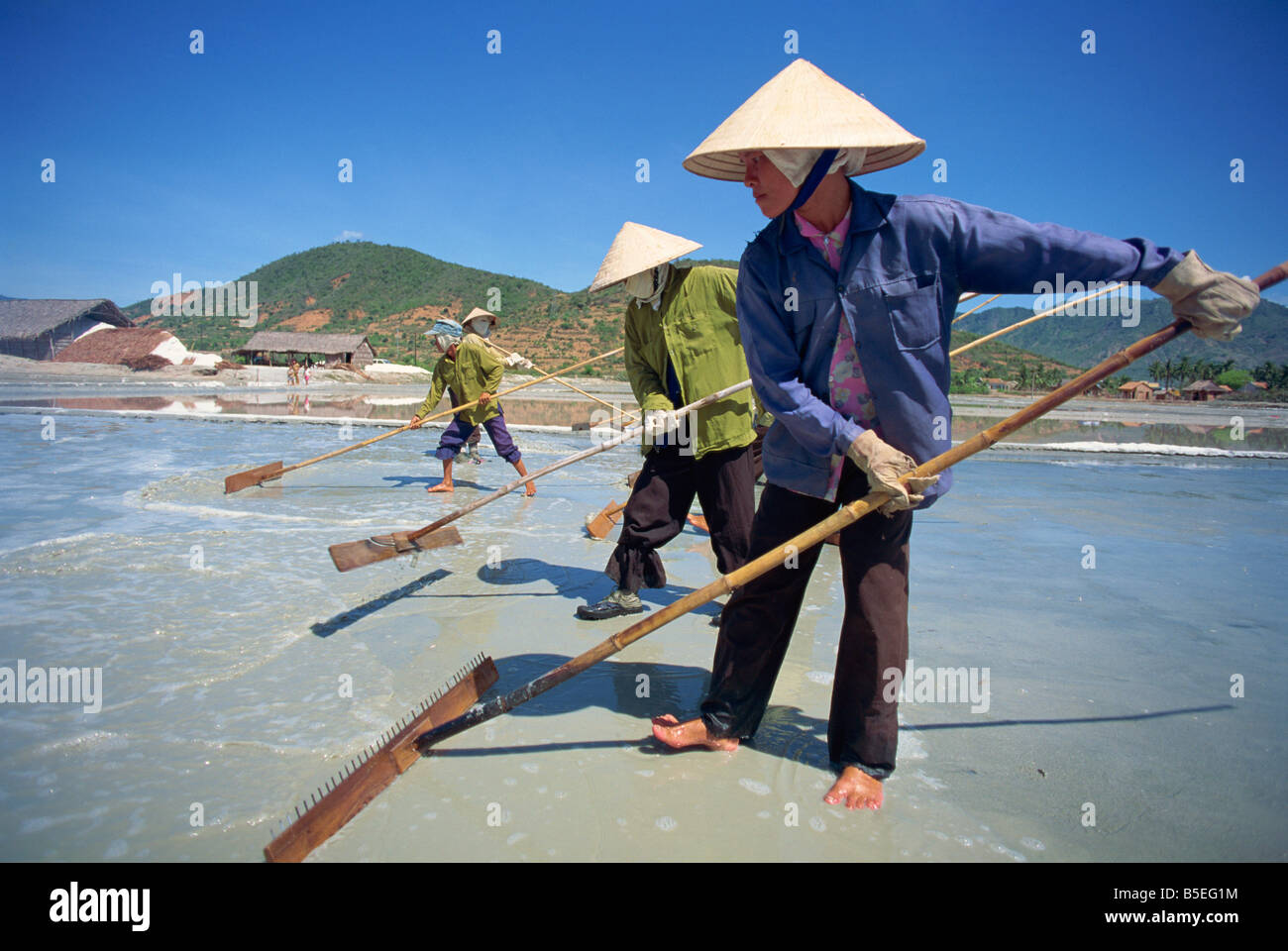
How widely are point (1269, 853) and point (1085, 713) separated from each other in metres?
0.71

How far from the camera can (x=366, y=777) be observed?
182cm

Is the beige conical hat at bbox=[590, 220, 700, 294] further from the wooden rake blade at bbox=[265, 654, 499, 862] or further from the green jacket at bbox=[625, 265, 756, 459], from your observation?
the wooden rake blade at bbox=[265, 654, 499, 862]

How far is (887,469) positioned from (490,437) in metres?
5.57

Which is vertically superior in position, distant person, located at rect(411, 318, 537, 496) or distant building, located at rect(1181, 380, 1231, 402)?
distant building, located at rect(1181, 380, 1231, 402)

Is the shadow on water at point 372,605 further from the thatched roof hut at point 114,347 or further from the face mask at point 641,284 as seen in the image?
the thatched roof hut at point 114,347

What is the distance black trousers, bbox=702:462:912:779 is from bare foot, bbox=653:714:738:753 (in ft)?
0.09

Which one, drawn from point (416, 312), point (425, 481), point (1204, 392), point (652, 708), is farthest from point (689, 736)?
point (416, 312)

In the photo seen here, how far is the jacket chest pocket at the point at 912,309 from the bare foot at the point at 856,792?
1.11 meters

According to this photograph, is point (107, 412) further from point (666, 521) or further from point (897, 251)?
point (897, 251)

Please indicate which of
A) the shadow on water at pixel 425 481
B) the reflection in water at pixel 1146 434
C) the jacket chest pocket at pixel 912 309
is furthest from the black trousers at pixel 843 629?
the reflection in water at pixel 1146 434

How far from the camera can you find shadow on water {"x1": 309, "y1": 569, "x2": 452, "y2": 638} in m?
3.10

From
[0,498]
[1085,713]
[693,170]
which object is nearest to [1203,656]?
[1085,713]

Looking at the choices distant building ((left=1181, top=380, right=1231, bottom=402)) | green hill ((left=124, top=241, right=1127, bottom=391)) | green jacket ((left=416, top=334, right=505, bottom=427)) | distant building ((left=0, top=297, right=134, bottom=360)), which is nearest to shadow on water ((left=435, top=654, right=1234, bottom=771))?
green jacket ((left=416, top=334, right=505, bottom=427))
